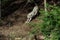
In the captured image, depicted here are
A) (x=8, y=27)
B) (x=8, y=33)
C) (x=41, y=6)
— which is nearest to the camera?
(x=8, y=33)

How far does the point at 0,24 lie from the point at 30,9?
1.89 m

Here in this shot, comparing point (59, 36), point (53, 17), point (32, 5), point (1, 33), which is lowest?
point (1, 33)

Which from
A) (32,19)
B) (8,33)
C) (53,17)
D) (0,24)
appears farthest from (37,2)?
(53,17)

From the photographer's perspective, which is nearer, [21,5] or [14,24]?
[14,24]

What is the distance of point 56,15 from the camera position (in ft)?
14.1

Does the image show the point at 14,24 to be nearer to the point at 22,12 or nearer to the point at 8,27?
the point at 8,27

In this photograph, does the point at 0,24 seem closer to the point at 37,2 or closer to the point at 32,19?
the point at 32,19

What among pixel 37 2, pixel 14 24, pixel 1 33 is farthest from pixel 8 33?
pixel 37 2

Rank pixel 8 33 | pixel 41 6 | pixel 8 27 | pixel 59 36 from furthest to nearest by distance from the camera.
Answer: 1. pixel 41 6
2. pixel 8 27
3. pixel 8 33
4. pixel 59 36

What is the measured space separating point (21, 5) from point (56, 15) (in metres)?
7.74

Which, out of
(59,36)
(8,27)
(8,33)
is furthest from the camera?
(8,27)

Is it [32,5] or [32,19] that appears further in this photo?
[32,5]

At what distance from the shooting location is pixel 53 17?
4.37 m

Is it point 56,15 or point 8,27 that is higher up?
point 56,15
